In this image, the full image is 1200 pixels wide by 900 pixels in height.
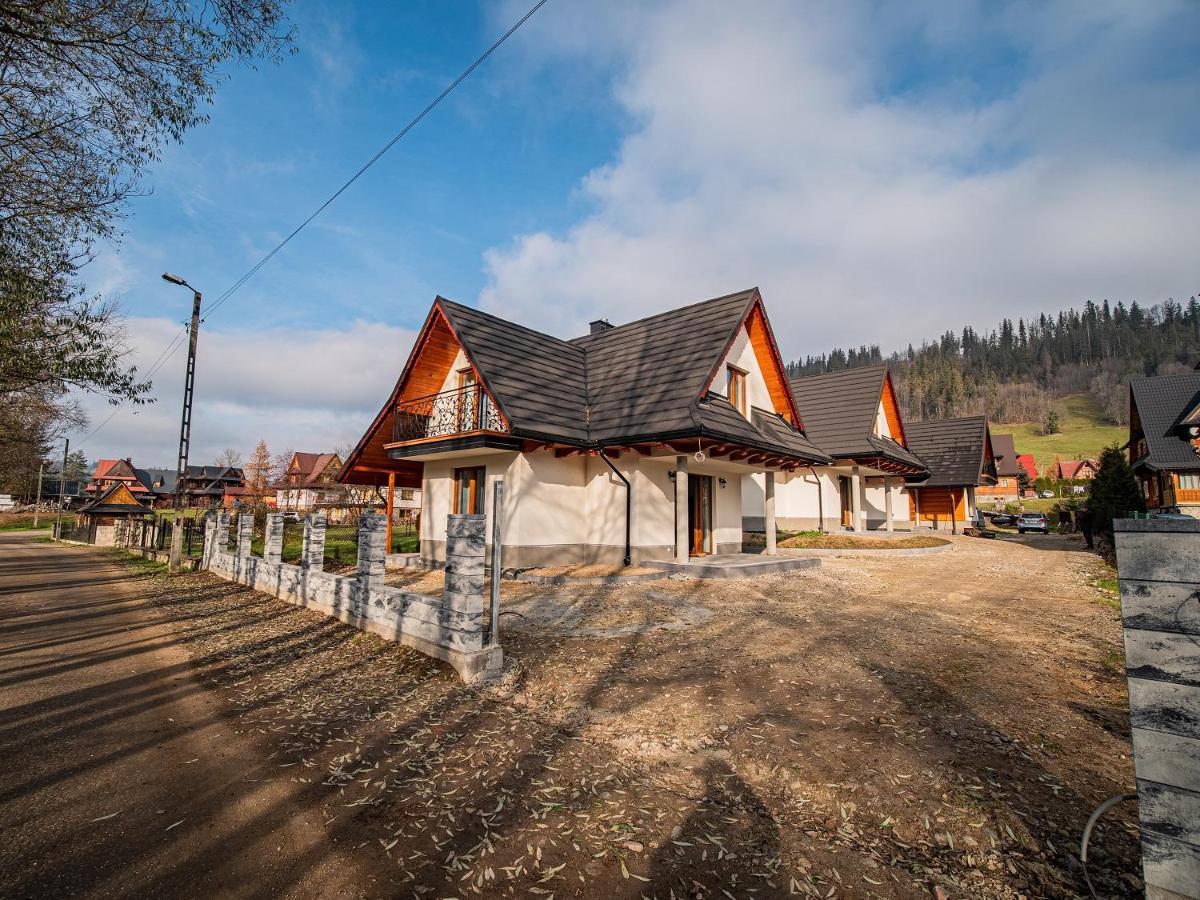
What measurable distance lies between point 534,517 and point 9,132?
10.3 m

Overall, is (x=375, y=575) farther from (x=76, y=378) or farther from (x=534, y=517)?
(x=76, y=378)

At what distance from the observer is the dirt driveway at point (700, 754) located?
9.66 feet

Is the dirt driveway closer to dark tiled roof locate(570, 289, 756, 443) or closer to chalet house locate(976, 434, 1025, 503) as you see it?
dark tiled roof locate(570, 289, 756, 443)

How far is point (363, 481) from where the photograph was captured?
18.1 meters

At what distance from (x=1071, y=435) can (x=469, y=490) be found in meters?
116

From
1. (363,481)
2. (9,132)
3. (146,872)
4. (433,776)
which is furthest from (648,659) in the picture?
(363,481)

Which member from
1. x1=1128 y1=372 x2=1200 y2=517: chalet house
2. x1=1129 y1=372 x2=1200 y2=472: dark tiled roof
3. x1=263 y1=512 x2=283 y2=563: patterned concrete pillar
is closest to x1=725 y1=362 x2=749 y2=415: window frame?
x1=263 y1=512 x2=283 y2=563: patterned concrete pillar

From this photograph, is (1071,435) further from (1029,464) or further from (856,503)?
(856,503)

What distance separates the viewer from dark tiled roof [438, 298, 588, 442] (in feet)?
42.3

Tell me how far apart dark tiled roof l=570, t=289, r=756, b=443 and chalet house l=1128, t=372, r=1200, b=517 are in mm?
24932

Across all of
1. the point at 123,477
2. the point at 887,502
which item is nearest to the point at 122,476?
the point at 123,477

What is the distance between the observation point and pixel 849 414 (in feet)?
76.3

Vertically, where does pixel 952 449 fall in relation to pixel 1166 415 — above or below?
below

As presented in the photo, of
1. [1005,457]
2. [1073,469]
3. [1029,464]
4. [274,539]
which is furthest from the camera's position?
[1029,464]
